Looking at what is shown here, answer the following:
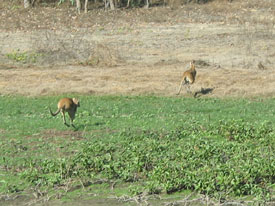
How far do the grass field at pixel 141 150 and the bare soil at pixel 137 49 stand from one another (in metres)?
2.89

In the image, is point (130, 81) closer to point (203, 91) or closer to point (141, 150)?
point (203, 91)

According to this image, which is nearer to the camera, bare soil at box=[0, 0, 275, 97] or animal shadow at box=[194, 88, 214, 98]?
animal shadow at box=[194, 88, 214, 98]

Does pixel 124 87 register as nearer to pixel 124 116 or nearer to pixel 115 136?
pixel 124 116

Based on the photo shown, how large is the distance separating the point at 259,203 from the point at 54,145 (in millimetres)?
5521

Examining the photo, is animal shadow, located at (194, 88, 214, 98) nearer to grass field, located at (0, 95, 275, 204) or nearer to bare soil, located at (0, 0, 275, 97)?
bare soil, located at (0, 0, 275, 97)

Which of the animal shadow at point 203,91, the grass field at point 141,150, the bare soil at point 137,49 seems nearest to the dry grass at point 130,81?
the bare soil at point 137,49

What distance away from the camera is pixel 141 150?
1356 cm

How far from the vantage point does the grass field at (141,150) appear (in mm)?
11828

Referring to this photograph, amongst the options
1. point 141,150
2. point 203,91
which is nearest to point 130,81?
point 203,91

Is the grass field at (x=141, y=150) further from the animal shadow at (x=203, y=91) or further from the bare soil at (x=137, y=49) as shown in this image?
the bare soil at (x=137, y=49)

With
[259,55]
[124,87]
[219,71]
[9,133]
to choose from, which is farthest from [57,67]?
[9,133]

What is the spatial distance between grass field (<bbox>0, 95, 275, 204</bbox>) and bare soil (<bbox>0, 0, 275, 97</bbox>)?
2887 millimetres

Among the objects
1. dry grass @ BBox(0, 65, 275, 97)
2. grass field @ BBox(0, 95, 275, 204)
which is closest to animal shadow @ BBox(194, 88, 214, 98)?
dry grass @ BBox(0, 65, 275, 97)

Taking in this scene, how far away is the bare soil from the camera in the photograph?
23000mm
